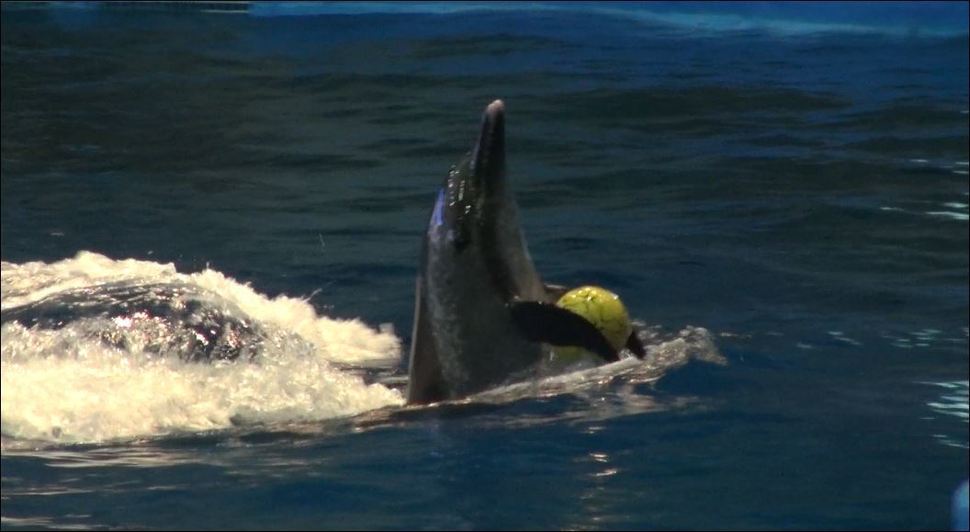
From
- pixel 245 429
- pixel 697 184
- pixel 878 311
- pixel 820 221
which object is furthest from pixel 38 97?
pixel 245 429

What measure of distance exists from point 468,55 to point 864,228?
8.91 metres

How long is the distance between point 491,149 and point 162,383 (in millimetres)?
1280

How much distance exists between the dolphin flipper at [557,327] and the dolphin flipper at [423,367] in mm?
309

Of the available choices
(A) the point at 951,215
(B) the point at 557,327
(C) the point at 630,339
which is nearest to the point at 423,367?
(B) the point at 557,327

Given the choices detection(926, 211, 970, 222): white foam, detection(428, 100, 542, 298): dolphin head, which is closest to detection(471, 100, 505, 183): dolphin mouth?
detection(428, 100, 542, 298): dolphin head

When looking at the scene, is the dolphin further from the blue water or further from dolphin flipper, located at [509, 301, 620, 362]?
the blue water

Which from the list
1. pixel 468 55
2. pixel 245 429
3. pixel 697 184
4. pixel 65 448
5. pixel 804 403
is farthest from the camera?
pixel 468 55

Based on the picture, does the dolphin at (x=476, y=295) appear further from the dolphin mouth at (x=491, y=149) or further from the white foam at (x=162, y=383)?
the white foam at (x=162, y=383)

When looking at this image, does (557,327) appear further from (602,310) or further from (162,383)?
(162,383)

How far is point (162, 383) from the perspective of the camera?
471 centimetres

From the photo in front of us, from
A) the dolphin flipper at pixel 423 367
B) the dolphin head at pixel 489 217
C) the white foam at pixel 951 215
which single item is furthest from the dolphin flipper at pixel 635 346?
the white foam at pixel 951 215

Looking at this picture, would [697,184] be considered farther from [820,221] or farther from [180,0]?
[180,0]

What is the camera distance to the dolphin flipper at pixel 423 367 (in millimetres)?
4957

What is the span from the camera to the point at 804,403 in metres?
5.10
